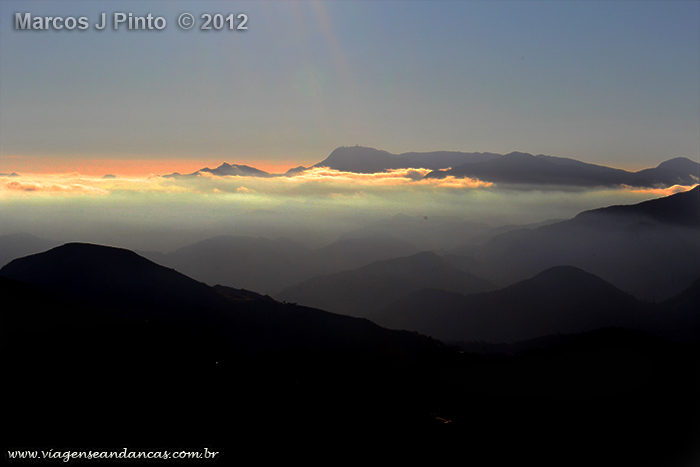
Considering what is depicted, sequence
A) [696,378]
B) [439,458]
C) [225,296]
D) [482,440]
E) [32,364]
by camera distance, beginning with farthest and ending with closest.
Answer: [225,296]
[696,378]
[482,440]
[439,458]
[32,364]

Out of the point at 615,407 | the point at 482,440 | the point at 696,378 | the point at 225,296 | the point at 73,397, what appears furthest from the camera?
the point at 225,296

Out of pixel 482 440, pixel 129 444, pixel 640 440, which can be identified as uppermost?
pixel 129 444

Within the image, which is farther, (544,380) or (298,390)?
(544,380)

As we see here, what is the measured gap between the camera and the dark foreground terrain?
161 feet

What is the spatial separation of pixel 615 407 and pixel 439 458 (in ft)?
158

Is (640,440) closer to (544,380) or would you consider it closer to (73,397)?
(544,380)

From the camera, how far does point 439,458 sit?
5656 centimetres

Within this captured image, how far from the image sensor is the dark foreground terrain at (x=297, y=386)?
48.9 metres

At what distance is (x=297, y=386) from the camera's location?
243ft

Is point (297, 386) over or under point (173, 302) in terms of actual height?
under

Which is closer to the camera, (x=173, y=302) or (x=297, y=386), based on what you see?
(x=297, y=386)

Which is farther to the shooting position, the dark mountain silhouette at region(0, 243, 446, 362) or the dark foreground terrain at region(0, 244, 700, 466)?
the dark mountain silhouette at region(0, 243, 446, 362)

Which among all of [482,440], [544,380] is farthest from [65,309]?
[544,380]

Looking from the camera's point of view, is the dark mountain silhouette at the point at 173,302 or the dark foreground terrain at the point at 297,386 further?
the dark mountain silhouette at the point at 173,302
